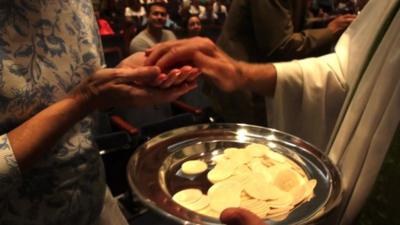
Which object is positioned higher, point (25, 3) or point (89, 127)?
Answer: point (25, 3)

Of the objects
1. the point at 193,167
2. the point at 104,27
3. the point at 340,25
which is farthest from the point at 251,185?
the point at 104,27

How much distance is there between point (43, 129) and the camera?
660 mm

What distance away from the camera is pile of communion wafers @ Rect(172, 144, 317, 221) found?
68 cm

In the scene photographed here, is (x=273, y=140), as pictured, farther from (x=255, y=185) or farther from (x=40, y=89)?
(x=40, y=89)

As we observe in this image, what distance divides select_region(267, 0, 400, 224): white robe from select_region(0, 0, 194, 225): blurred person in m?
0.33

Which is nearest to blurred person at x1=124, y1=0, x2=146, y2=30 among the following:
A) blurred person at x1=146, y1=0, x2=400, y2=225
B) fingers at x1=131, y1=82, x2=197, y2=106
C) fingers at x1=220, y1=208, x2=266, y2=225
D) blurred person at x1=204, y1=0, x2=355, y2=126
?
blurred person at x1=204, y1=0, x2=355, y2=126

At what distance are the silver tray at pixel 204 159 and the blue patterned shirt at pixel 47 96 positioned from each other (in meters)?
0.13

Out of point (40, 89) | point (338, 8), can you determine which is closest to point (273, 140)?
point (40, 89)

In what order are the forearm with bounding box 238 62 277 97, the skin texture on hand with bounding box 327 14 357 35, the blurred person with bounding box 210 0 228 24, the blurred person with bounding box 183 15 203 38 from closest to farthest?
1. the forearm with bounding box 238 62 277 97
2. the skin texture on hand with bounding box 327 14 357 35
3. the blurred person with bounding box 183 15 203 38
4. the blurred person with bounding box 210 0 228 24

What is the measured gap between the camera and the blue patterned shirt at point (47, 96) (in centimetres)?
66

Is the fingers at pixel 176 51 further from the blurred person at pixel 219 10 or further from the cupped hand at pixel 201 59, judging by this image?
the blurred person at pixel 219 10

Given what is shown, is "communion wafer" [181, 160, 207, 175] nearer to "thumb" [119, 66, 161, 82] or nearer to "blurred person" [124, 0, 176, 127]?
"thumb" [119, 66, 161, 82]

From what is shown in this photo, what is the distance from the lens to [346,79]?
3.08 feet

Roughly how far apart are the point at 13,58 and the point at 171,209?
388mm
